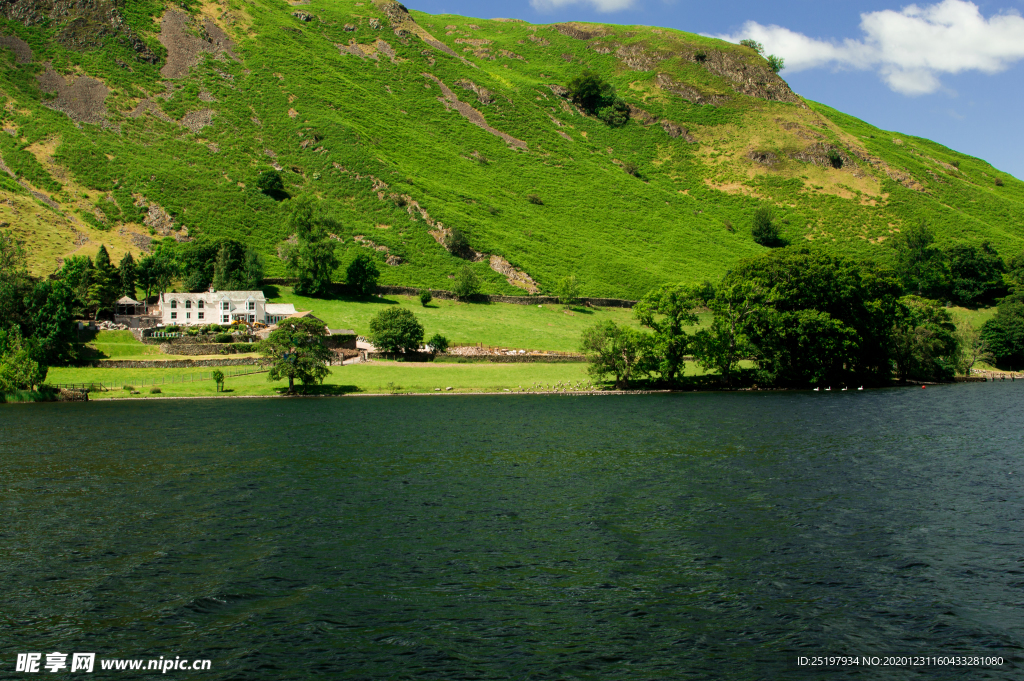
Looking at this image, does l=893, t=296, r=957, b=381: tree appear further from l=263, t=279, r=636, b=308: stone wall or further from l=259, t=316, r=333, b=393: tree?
l=259, t=316, r=333, b=393: tree

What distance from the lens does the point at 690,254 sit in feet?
500

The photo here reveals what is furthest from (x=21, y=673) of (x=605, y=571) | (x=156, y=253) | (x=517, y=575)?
(x=156, y=253)

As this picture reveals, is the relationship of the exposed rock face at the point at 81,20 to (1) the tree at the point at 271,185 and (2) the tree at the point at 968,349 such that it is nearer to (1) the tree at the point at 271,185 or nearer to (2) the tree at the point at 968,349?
(1) the tree at the point at 271,185

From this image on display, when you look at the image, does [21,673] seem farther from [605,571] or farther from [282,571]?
[605,571]

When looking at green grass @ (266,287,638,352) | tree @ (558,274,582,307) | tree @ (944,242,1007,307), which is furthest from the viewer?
tree @ (944,242,1007,307)

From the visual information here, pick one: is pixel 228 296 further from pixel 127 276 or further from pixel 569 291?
pixel 569 291

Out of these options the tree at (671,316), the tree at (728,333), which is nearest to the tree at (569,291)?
the tree at (728,333)

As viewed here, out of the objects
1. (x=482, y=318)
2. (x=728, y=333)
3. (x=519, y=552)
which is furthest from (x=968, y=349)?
(x=519, y=552)

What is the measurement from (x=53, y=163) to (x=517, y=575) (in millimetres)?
152042

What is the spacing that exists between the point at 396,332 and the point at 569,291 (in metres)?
41.1

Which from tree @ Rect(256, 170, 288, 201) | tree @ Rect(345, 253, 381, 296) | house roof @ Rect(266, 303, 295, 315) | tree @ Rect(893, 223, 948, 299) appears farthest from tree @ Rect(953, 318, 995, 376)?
tree @ Rect(256, 170, 288, 201)

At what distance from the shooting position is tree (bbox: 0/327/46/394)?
73125mm

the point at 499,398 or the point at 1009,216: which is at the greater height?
the point at 1009,216

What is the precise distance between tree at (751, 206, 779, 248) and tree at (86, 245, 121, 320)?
135547mm
